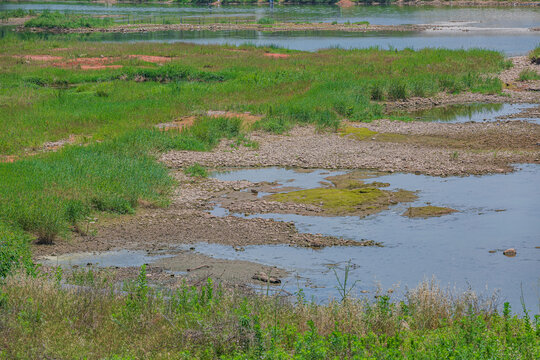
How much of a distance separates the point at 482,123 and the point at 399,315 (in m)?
17.9

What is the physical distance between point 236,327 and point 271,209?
768cm

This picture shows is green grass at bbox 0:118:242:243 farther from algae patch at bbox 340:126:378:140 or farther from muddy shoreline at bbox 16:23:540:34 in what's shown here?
muddy shoreline at bbox 16:23:540:34

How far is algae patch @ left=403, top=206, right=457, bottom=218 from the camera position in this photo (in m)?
14.4

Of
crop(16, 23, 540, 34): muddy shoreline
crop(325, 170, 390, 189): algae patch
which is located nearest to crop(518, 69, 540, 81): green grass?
crop(325, 170, 390, 189): algae patch

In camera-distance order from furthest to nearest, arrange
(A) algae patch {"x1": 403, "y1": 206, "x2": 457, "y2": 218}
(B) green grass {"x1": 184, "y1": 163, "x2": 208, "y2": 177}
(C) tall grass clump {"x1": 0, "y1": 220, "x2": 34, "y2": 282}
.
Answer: (B) green grass {"x1": 184, "y1": 163, "x2": 208, "y2": 177}
(A) algae patch {"x1": 403, "y1": 206, "x2": 457, "y2": 218}
(C) tall grass clump {"x1": 0, "y1": 220, "x2": 34, "y2": 282}

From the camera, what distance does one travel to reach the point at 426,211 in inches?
573

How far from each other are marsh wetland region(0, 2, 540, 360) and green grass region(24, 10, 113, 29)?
36.5m

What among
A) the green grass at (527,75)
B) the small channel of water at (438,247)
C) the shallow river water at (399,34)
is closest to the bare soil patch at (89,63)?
the shallow river water at (399,34)

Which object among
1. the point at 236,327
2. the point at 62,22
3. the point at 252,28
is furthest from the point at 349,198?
the point at 62,22

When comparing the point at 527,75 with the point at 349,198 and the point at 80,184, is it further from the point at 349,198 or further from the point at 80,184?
the point at 80,184

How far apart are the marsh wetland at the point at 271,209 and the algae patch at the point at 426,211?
0.06m

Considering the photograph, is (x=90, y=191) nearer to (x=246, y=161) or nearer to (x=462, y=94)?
(x=246, y=161)

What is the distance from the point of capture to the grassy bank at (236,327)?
21.4ft

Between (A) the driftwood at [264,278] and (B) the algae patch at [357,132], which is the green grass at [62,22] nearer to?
(B) the algae patch at [357,132]
